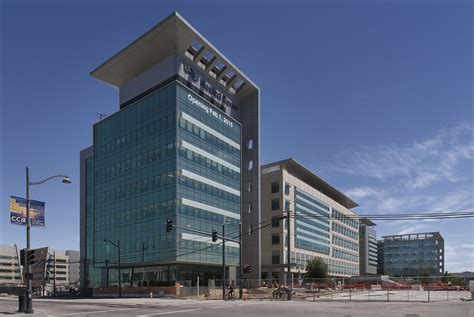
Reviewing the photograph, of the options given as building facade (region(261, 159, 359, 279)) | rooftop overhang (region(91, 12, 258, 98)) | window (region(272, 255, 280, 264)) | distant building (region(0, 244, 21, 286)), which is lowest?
distant building (region(0, 244, 21, 286))

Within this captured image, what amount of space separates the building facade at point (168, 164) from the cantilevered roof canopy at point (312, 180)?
57.2 ft

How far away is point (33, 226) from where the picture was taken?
27.3 m

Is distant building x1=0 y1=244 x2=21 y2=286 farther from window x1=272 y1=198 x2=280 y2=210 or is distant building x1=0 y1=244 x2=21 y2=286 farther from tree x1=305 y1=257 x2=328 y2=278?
tree x1=305 y1=257 x2=328 y2=278

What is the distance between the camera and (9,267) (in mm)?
173500

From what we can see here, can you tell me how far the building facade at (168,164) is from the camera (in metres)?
70.8

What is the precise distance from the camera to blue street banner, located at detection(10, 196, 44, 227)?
26.3 meters

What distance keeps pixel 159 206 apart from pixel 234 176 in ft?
61.0

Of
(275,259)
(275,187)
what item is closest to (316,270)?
(275,259)

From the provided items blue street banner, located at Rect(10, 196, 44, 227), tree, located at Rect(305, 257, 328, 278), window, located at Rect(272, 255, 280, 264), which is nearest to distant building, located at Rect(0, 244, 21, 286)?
window, located at Rect(272, 255, 280, 264)

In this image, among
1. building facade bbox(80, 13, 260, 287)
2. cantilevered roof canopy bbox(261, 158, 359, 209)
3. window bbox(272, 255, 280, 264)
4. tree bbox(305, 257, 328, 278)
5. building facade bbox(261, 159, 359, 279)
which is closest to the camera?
building facade bbox(80, 13, 260, 287)

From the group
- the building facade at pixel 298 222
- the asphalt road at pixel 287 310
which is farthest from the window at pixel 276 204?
the asphalt road at pixel 287 310

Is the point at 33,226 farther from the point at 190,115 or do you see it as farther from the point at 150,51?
the point at 150,51

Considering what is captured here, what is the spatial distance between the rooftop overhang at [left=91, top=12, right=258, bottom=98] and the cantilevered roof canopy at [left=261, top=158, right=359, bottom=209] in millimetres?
27100

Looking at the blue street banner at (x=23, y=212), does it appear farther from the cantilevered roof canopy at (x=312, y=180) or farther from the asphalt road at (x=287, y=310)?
the cantilevered roof canopy at (x=312, y=180)
